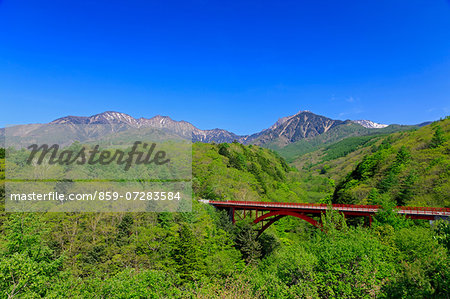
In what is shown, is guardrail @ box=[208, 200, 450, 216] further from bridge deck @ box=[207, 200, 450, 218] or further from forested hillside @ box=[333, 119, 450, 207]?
forested hillside @ box=[333, 119, 450, 207]

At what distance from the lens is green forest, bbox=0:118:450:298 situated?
50.4 feet

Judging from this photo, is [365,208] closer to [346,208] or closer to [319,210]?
[346,208]

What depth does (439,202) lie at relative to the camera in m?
40.1

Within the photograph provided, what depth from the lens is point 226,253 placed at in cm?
3994

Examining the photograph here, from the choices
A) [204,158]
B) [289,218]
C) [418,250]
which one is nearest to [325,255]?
[418,250]

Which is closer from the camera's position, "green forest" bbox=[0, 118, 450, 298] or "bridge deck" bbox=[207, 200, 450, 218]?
"green forest" bbox=[0, 118, 450, 298]

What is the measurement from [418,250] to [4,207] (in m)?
52.1

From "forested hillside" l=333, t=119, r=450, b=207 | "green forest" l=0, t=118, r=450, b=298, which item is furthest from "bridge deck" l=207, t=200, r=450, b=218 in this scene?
"forested hillside" l=333, t=119, r=450, b=207

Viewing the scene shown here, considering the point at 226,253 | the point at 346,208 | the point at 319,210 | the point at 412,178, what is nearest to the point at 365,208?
the point at 346,208

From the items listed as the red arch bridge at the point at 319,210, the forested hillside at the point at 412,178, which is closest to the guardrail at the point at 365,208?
the red arch bridge at the point at 319,210

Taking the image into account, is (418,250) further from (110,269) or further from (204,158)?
(204,158)

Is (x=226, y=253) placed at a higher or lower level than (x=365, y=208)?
lower

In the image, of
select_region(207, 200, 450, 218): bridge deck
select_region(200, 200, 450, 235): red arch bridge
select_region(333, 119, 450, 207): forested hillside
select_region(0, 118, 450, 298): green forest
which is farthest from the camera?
select_region(333, 119, 450, 207): forested hillside

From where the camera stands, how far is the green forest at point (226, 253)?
15.4 meters
